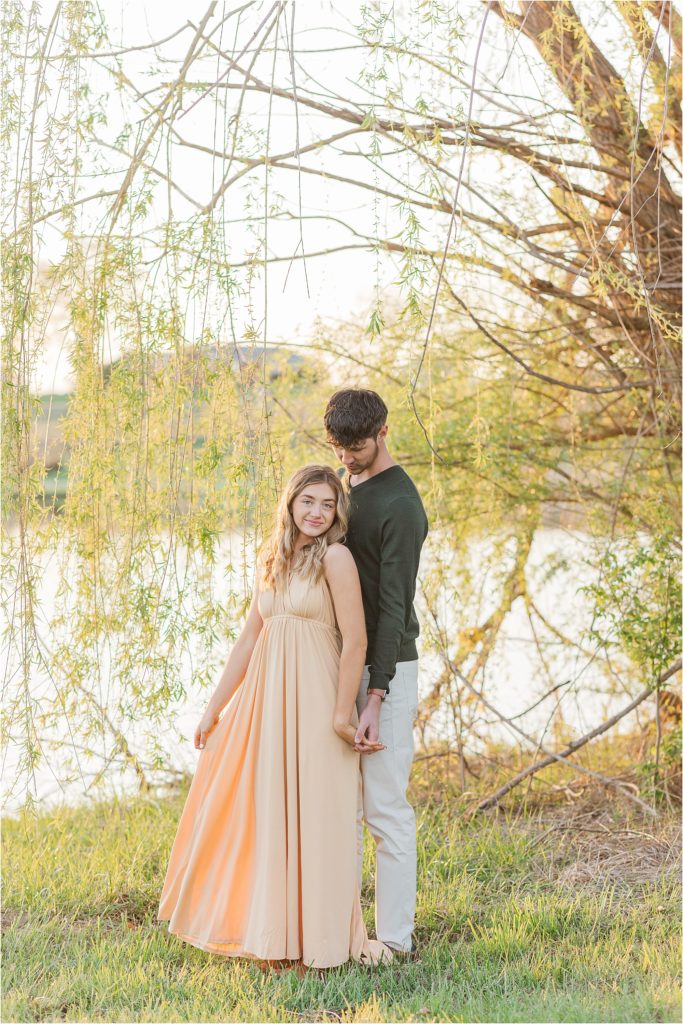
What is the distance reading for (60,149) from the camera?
9.39 feet

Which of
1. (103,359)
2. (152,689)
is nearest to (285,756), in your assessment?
(152,689)

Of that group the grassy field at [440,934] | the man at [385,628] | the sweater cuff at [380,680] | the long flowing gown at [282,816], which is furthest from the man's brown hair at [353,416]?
the grassy field at [440,934]

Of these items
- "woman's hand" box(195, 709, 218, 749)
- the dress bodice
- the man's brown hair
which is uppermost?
the man's brown hair

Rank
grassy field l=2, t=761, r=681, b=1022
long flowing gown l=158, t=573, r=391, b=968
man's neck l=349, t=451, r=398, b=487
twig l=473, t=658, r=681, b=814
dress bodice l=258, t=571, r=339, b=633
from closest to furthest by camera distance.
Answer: grassy field l=2, t=761, r=681, b=1022, long flowing gown l=158, t=573, r=391, b=968, dress bodice l=258, t=571, r=339, b=633, man's neck l=349, t=451, r=398, b=487, twig l=473, t=658, r=681, b=814

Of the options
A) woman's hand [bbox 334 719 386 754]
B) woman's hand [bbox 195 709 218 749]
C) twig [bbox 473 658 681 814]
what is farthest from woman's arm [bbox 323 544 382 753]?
twig [bbox 473 658 681 814]

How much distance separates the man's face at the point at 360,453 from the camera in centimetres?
270

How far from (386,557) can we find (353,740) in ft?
1.56

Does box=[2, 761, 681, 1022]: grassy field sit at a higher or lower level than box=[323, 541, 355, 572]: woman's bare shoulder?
lower

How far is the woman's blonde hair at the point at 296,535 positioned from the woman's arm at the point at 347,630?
0.04 metres

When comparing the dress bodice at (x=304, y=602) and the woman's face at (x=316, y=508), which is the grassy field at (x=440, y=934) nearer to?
the dress bodice at (x=304, y=602)

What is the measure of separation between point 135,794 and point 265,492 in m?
2.42

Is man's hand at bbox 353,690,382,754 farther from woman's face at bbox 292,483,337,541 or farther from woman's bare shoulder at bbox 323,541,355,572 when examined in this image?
woman's face at bbox 292,483,337,541

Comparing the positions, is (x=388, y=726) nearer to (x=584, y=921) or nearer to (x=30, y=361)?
(x=584, y=921)

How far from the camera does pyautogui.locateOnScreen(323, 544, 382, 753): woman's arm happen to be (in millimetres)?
→ 2629
